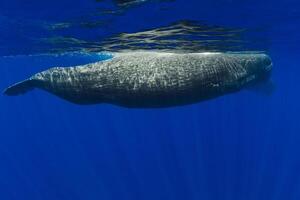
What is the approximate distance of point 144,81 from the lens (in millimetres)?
10117

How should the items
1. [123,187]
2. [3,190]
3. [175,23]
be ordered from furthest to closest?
1. [3,190]
2. [123,187]
3. [175,23]

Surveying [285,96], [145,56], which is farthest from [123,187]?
[285,96]

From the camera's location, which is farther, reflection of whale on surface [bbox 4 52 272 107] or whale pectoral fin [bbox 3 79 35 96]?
whale pectoral fin [bbox 3 79 35 96]

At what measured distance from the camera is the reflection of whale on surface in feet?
32.9

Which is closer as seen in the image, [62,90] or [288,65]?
[62,90]

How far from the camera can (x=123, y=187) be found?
2675 centimetres

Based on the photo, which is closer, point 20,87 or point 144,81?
point 144,81

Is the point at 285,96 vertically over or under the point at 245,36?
under

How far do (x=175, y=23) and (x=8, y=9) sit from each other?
5181 mm

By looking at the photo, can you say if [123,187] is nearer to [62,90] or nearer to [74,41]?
[74,41]

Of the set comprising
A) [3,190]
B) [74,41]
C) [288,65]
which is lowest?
[3,190]

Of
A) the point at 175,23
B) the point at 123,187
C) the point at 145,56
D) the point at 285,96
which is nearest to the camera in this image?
the point at 145,56

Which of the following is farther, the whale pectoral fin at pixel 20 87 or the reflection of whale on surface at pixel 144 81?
the whale pectoral fin at pixel 20 87

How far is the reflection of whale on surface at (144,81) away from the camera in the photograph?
10039mm
